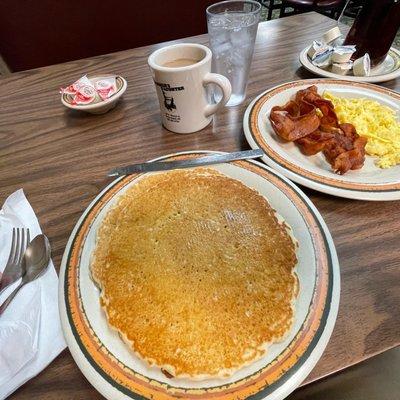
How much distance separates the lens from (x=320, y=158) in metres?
0.82

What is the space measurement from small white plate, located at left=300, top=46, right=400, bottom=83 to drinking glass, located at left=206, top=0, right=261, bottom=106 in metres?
0.30

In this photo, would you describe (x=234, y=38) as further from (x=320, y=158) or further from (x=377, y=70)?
(x=377, y=70)

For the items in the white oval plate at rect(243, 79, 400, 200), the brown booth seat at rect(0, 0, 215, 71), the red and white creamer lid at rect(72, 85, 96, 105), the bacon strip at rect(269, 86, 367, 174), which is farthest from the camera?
the brown booth seat at rect(0, 0, 215, 71)

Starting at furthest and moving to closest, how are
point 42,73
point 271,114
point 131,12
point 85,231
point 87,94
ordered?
point 131,12, point 42,73, point 87,94, point 271,114, point 85,231

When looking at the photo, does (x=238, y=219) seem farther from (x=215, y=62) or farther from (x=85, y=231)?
(x=215, y=62)

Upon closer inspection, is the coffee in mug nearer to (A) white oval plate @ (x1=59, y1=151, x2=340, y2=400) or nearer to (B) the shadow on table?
(A) white oval plate @ (x1=59, y1=151, x2=340, y2=400)

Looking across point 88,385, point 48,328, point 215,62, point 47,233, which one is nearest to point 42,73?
point 215,62

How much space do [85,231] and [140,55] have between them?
3.56ft

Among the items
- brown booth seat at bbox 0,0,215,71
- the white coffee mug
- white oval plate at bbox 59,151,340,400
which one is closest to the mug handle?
the white coffee mug

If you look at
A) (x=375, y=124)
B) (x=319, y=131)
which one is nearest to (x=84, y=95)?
(x=319, y=131)

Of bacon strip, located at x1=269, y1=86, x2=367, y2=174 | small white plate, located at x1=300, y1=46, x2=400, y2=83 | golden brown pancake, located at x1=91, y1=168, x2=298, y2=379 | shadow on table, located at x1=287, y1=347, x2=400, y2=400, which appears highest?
golden brown pancake, located at x1=91, y1=168, x2=298, y2=379

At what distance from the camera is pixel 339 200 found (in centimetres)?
Answer: 69

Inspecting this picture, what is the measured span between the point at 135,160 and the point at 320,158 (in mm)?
516

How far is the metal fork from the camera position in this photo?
0.56 meters
